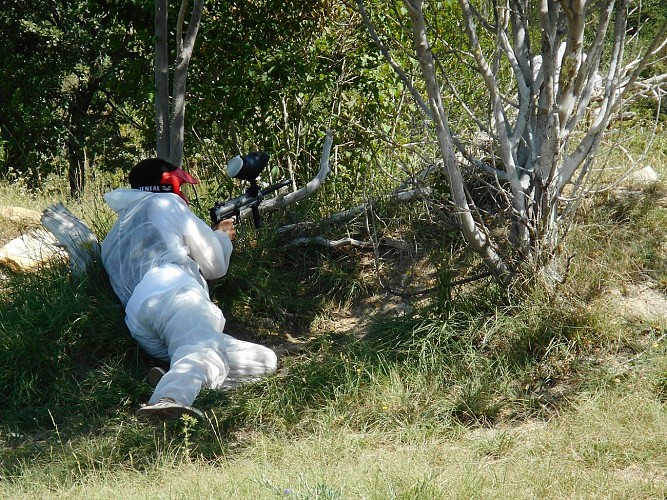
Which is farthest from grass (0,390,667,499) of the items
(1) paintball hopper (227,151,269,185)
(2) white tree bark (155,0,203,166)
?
(2) white tree bark (155,0,203,166)

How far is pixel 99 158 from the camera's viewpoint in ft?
43.7

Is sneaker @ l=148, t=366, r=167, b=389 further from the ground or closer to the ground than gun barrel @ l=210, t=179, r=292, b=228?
closer to the ground

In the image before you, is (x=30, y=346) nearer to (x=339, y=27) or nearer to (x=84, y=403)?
(x=84, y=403)

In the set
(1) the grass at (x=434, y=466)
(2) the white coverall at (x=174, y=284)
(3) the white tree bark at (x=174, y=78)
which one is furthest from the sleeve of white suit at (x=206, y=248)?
(1) the grass at (x=434, y=466)

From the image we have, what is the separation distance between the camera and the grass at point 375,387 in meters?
4.23

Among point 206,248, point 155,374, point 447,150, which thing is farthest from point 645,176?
point 155,374

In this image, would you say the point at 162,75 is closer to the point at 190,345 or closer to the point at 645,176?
the point at 190,345

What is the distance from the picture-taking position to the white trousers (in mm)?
5000

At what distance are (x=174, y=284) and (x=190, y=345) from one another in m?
0.49

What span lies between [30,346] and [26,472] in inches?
51.2

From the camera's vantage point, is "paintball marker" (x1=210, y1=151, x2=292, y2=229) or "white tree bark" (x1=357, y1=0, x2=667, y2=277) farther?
"paintball marker" (x1=210, y1=151, x2=292, y2=229)

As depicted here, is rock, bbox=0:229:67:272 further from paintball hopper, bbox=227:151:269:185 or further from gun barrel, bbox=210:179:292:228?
paintball hopper, bbox=227:151:269:185

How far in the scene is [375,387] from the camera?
5234 mm

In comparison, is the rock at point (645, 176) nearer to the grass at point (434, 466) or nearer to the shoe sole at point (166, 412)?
the grass at point (434, 466)
